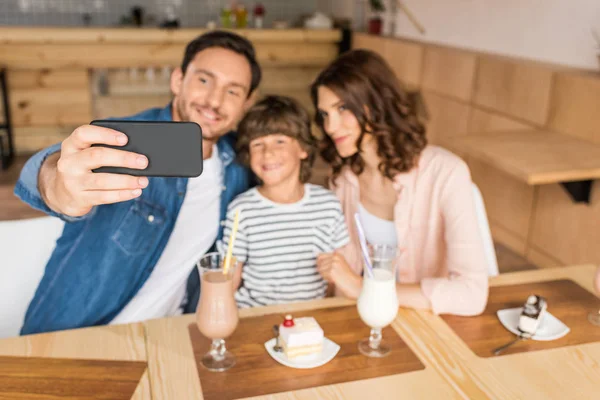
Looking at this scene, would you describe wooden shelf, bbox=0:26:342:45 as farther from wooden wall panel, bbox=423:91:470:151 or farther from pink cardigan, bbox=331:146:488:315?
pink cardigan, bbox=331:146:488:315

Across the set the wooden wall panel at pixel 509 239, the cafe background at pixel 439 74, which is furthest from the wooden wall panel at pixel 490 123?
the wooden wall panel at pixel 509 239

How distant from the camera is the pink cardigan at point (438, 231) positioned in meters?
1.37

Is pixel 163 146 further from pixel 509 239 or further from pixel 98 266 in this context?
pixel 509 239

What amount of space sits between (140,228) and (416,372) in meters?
0.86

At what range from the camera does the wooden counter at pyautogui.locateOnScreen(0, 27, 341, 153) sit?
4566 mm

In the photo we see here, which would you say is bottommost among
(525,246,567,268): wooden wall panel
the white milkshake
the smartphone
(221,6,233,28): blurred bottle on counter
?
(525,246,567,268): wooden wall panel

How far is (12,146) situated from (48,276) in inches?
144

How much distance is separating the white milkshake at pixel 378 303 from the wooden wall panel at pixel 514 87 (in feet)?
7.14

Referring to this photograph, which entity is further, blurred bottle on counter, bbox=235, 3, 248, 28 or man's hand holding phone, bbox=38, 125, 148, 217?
blurred bottle on counter, bbox=235, 3, 248, 28

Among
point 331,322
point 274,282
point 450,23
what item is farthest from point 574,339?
point 450,23

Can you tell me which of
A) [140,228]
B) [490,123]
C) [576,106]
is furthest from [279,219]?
[490,123]

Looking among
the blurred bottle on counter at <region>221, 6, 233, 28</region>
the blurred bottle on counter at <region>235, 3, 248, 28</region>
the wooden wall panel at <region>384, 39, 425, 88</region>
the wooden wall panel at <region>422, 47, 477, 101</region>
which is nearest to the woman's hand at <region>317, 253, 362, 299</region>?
the wooden wall panel at <region>422, 47, 477, 101</region>

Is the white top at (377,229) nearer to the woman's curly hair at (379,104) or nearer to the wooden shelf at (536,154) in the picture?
the woman's curly hair at (379,104)

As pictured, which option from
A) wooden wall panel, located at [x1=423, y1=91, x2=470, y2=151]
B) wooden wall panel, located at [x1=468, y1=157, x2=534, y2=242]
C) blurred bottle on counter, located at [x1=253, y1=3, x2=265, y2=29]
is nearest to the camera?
wooden wall panel, located at [x1=468, y1=157, x2=534, y2=242]
